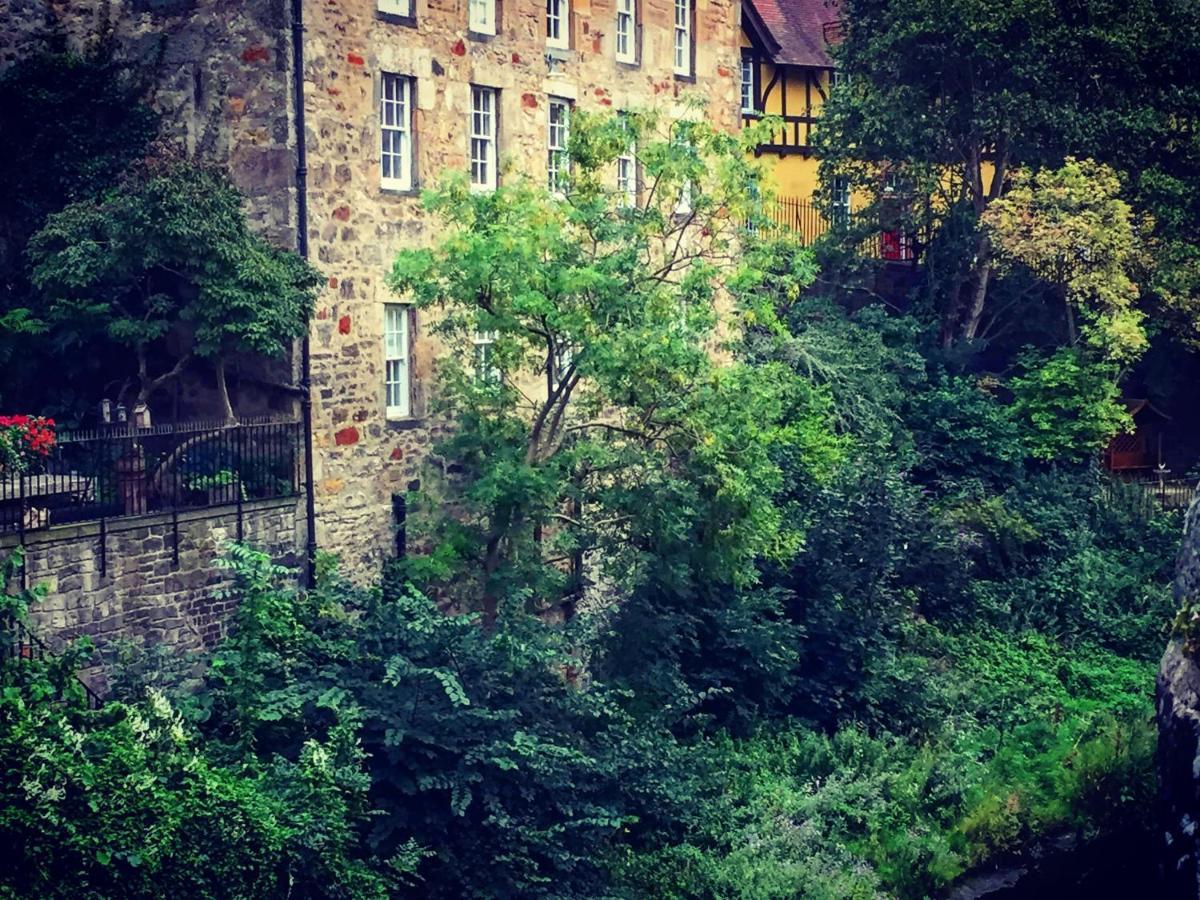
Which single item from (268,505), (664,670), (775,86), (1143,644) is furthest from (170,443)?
(775,86)

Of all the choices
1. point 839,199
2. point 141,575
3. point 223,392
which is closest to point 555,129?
point 223,392

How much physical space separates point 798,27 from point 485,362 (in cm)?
2317

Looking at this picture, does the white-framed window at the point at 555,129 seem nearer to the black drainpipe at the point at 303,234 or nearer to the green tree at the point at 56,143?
the black drainpipe at the point at 303,234

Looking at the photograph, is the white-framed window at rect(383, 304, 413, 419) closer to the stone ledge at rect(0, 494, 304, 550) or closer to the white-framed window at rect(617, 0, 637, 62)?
the stone ledge at rect(0, 494, 304, 550)

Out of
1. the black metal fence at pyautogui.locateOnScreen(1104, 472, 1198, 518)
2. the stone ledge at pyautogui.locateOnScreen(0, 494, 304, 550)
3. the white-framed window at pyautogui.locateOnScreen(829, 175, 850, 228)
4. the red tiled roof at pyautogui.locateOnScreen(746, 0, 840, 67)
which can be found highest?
the red tiled roof at pyautogui.locateOnScreen(746, 0, 840, 67)

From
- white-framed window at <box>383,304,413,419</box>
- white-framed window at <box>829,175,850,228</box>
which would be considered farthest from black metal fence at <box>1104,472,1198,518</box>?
white-framed window at <box>383,304,413,419</box>

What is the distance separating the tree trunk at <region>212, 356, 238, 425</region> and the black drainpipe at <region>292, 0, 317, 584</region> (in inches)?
38.2

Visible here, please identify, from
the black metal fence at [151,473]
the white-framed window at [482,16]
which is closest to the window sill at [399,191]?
the white-framed window at [482,16]

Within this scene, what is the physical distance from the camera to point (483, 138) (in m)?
26.4

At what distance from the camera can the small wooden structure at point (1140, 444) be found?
37.2 metres

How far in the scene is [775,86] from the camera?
4288cm

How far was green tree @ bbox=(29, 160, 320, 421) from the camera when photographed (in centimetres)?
2230

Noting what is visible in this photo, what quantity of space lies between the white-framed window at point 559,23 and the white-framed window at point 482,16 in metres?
1.52

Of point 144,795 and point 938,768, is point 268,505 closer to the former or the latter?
point 144,795
